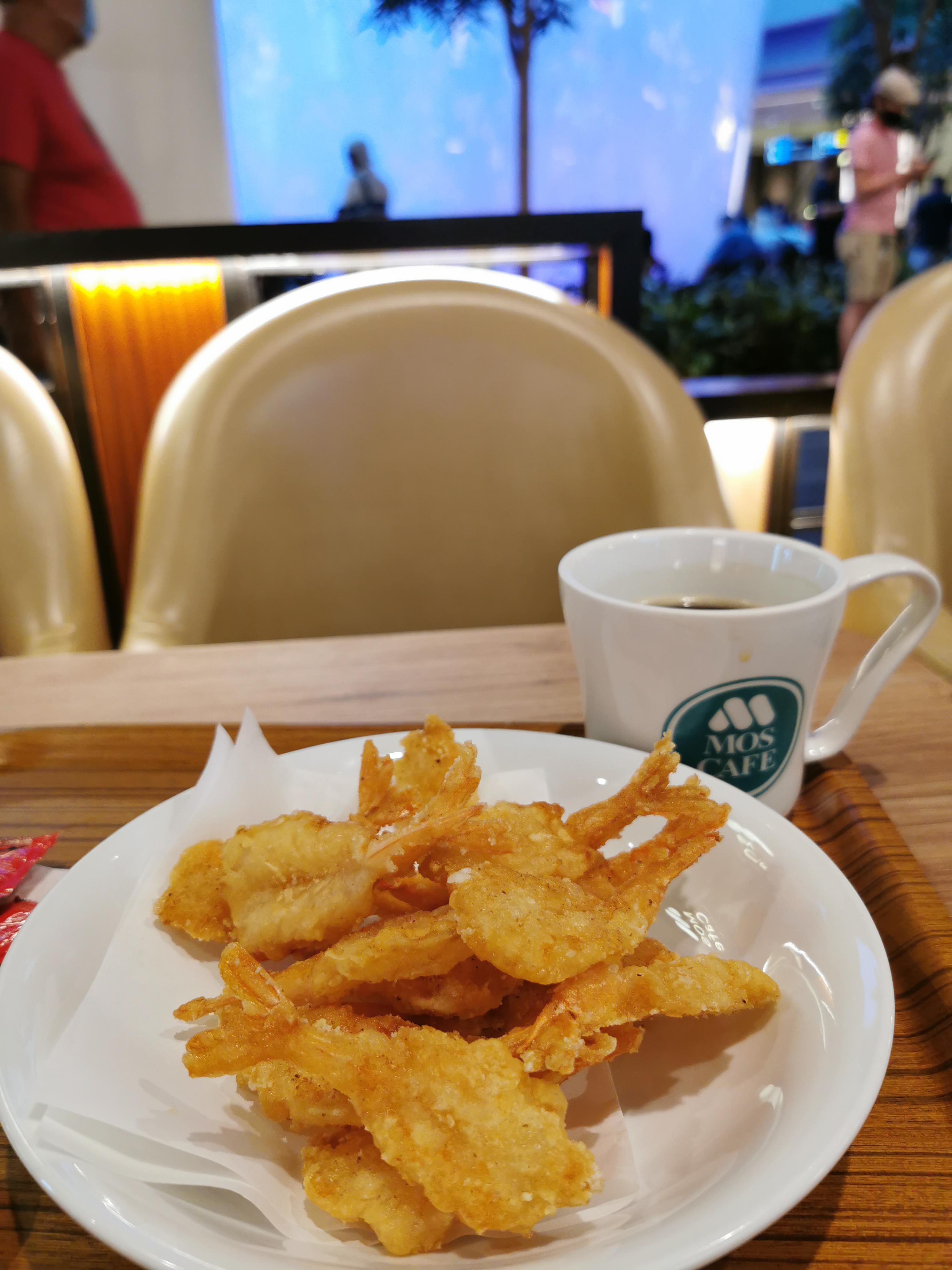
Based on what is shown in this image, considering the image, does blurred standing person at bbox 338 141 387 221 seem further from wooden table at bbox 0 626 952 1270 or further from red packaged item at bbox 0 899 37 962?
red packaged item at bbox 0 899 37 962

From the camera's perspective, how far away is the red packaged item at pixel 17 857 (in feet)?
2.04

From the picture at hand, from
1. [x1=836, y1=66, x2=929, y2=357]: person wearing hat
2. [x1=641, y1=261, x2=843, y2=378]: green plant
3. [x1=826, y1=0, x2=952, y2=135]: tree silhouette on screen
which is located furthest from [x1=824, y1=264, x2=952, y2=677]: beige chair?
Answer: [x1=826, y1=0, x2=952, y2=135]: tree silhouette on screen

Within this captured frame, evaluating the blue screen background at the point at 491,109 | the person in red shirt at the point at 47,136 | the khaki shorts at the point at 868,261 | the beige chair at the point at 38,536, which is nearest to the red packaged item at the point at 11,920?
the beige chair at the point at 38,536

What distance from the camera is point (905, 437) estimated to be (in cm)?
144

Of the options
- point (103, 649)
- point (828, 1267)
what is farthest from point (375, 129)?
point (828, 1267)

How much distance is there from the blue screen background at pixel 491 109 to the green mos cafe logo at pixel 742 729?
3916 millimetres

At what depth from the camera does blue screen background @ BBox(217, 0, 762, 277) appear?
13.2 ft

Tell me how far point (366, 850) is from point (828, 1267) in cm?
29

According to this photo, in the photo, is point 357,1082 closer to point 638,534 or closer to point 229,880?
point 229,880

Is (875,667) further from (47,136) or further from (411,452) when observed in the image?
(47,136)

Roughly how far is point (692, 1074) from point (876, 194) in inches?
202

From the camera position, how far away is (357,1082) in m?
0.41

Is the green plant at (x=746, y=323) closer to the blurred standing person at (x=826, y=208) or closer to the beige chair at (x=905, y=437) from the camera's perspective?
the blurred standing person at (x=826, y=208)

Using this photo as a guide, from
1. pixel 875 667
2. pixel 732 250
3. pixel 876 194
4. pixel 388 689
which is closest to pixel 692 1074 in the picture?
pixel 875 667
